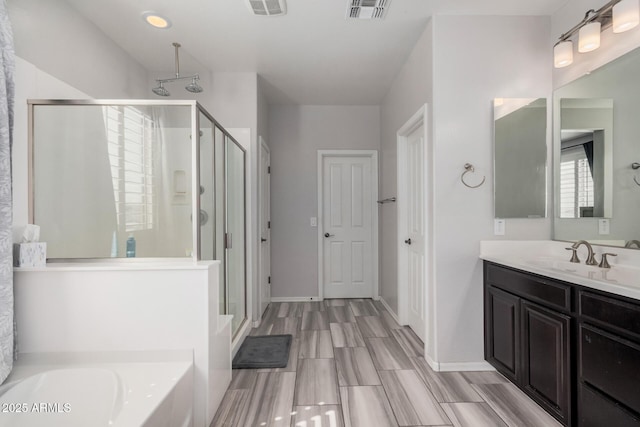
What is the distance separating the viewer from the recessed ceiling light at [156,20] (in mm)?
2242

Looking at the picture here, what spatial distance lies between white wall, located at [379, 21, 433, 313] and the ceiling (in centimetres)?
16

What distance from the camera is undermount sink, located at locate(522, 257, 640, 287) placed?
55.7 inches

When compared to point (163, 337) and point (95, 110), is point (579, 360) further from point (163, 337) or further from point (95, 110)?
point (95, 110)

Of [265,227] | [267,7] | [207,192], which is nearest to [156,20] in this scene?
[267,7]

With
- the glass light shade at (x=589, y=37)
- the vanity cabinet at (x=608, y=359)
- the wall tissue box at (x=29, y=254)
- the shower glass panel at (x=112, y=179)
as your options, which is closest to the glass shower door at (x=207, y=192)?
the shower glass panel at (x=112, y=179)

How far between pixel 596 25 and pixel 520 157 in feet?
2.78

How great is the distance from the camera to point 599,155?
75.1 inches

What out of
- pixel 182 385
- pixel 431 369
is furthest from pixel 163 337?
pixel 431 369

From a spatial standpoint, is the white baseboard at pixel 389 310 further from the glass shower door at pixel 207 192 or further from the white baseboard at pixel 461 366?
the glass shower door at pixel 207 192

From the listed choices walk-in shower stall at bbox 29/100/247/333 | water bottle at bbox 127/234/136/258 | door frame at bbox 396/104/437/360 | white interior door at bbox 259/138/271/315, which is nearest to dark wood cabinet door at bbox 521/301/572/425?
door frame at bbox 396/104/437/360

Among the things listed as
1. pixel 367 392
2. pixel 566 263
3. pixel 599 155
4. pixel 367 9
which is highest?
pixel 367 9

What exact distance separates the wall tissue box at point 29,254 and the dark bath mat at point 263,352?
1433 mm

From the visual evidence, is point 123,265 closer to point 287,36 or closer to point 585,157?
point 287,36

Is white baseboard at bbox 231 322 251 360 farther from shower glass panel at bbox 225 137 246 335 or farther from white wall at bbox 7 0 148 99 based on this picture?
white wall at bbox 7 0 148 99
